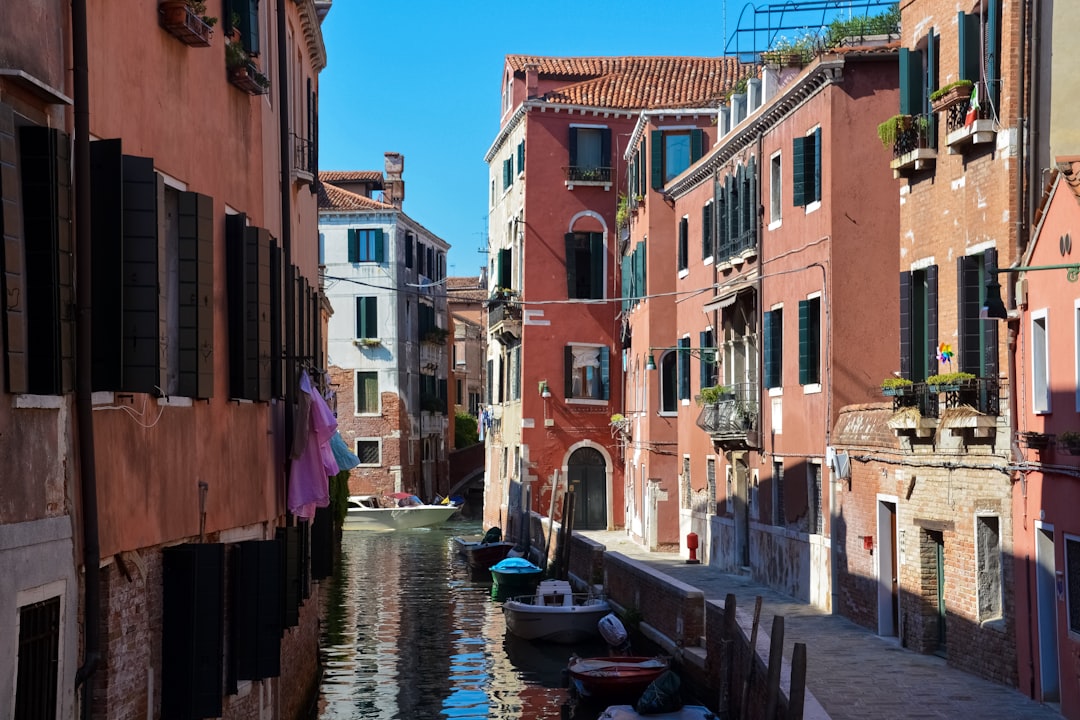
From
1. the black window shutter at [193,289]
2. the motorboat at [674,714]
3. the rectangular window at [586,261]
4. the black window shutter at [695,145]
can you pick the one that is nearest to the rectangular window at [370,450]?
the rectangular window at [586,261]

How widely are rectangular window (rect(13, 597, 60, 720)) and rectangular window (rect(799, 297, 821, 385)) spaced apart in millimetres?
14903

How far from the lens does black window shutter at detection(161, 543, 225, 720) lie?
9484 millimetres

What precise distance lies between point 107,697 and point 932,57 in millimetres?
11498

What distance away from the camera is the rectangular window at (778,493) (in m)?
23.1

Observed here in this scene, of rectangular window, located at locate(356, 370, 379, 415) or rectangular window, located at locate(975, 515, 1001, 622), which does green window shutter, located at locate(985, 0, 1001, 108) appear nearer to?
rectangular window, located at locate(975, 515, 1001, 622)

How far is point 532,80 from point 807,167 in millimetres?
20293

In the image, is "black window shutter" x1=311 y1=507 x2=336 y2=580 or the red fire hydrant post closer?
"black window shutter" x1=311 y1=507 x2=336 y2=580

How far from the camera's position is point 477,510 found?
209 ft

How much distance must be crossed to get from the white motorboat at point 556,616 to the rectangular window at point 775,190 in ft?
22.4

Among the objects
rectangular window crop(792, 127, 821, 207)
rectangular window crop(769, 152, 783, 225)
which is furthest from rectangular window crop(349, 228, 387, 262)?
rectangular window crop(792, 127, 821, 207)

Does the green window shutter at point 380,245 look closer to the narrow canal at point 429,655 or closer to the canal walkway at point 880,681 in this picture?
the narrow canal at point 429,655

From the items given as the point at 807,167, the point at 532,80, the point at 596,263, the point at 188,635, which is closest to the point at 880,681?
the point at 188,635

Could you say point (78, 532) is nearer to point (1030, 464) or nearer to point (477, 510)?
point (1030, 464)

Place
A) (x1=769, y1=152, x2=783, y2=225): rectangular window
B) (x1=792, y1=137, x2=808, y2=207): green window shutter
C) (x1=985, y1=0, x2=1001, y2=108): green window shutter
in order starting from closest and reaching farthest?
(x1=985, y1=0, x2=1001, y2=108): green window shutter → (x1=792, y1=137, x2=808, y2=207): green window shutter → (x1=769, y1=152, x2=783, y2=225): rectangular window
